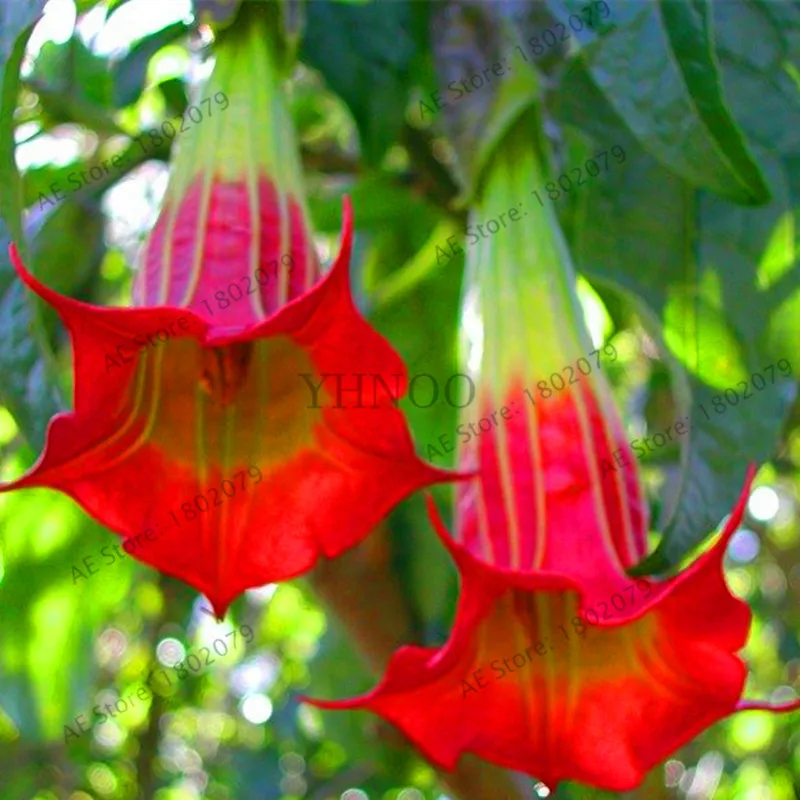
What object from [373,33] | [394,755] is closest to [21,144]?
[373,33]

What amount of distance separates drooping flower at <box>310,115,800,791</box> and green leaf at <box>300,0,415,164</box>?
21 cm

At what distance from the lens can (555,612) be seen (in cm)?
77

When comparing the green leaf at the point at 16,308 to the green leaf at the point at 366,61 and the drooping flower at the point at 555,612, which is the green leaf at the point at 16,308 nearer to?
the drooping flower at the point at 555,612

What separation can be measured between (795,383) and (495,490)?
0.19m

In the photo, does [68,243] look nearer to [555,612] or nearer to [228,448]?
[228,448]

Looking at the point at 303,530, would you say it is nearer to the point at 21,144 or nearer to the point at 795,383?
the point at 795,383

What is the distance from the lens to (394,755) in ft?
4.94

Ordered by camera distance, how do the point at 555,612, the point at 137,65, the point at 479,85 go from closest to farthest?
1. the point at 555,612
2. the point at 479,85
3. the point at 137,65

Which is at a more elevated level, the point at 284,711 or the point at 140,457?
the point at 140,457

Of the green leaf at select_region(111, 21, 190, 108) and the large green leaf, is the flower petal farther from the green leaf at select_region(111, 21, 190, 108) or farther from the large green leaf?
the green leaf at select_region(111, 21, 190, 108)

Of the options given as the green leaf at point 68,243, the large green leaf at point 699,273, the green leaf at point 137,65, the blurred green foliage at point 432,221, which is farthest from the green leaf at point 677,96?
the green leaf at point 68,243

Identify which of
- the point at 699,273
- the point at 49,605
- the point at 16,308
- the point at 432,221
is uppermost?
the point at 16,308

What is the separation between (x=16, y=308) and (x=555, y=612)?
0.34 m

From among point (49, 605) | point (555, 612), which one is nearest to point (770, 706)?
point (555, 612)
